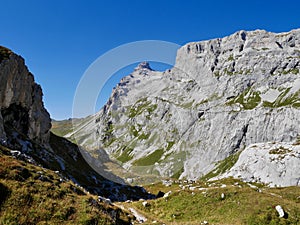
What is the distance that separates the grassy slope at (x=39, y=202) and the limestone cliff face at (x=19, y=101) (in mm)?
37241

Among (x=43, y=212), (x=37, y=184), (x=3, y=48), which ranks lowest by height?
(x=43, y=212)

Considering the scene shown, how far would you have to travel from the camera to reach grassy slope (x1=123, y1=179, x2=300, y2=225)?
22.1 metres

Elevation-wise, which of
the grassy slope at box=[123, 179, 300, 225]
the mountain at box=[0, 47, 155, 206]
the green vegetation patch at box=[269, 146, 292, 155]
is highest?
the green vegetation patch at box=[269, 146, 292, 155]

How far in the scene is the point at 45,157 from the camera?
6506 centimetres

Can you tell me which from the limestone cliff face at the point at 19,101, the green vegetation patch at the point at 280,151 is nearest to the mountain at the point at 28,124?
the limestone cliff face at the point at 19,101

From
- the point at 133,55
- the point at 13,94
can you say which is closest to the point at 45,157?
the point at 13,94

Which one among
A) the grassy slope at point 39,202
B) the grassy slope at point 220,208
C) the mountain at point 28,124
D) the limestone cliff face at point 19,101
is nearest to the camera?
the grassy slope at point 39,202

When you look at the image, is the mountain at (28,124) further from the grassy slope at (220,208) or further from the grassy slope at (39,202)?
the grassy slope at (39,202)

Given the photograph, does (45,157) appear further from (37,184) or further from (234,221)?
(234,221)

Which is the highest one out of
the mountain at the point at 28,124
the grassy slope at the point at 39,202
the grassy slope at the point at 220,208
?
the mountain at the point at 28,124

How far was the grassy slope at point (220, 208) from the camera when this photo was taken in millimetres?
22109

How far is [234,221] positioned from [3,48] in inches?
3039

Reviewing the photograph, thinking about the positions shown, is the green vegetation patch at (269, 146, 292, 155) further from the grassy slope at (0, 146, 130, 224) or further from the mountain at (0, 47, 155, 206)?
the grassy slope at (0, 146, 130, 224)

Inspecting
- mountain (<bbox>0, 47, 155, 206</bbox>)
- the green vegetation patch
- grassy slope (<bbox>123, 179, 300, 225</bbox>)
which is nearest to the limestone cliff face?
mountain (<bbox>0, 47, 155, 206</bbox>)
